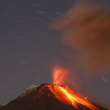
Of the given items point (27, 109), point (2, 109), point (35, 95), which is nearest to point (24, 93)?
point (35, 95)

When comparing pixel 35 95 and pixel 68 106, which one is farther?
pixel 35 95

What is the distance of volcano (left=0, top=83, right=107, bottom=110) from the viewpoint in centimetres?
8338

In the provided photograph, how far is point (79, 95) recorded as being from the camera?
4284 inches

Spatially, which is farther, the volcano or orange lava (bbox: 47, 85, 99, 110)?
orange lava (bbox: 47, 85, 99, 110)

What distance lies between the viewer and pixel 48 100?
289 feet

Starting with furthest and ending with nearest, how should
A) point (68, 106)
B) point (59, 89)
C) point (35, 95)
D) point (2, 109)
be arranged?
1. point (59, 89)
2. point (35, 95)
3. point (2, 109)
4. point (68, 106)

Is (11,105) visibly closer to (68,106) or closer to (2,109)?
(2,109)

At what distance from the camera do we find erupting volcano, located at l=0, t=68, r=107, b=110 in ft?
274

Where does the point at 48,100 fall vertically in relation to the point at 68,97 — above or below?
above

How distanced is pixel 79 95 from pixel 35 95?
76.5ft

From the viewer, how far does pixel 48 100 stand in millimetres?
88188

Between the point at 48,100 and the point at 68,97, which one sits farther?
the point at 68,97

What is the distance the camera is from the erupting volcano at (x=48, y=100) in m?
83.4

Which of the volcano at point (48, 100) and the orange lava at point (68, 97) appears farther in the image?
the orange lava at point (68, 97)
